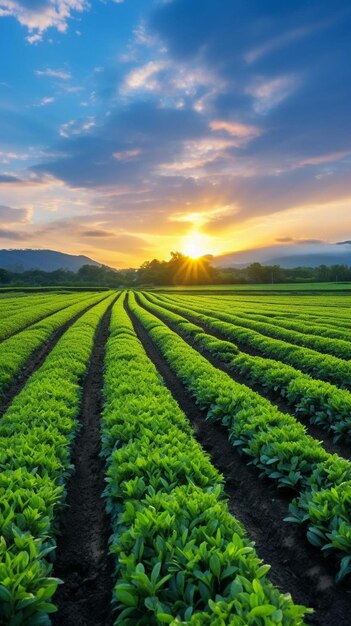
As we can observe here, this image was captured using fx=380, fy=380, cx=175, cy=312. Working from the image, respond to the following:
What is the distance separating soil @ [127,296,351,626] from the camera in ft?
15.4

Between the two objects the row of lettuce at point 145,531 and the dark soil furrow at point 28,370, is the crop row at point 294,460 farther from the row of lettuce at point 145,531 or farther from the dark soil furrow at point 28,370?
the dark soil furrow at point 28,370

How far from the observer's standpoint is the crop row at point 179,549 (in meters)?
3.54

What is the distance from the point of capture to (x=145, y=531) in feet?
15.0

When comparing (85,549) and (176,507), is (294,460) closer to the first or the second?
(176,507)

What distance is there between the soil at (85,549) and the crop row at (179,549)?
407 millimetres

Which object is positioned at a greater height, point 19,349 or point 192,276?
point 192,276

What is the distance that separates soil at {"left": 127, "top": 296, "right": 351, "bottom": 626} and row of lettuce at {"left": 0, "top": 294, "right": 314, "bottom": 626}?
0.79 meters

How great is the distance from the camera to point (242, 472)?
25.7 ft

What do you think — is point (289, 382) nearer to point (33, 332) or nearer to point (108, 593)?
point (108, 593)

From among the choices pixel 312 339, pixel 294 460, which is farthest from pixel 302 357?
pixel 294 460

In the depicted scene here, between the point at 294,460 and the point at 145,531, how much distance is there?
3300 mm

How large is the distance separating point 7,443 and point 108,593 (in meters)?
3.61

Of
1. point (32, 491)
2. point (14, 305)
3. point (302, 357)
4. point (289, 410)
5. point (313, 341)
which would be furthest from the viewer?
point (14, 305)

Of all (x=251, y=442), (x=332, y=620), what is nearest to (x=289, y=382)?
(x=251, y=442)
